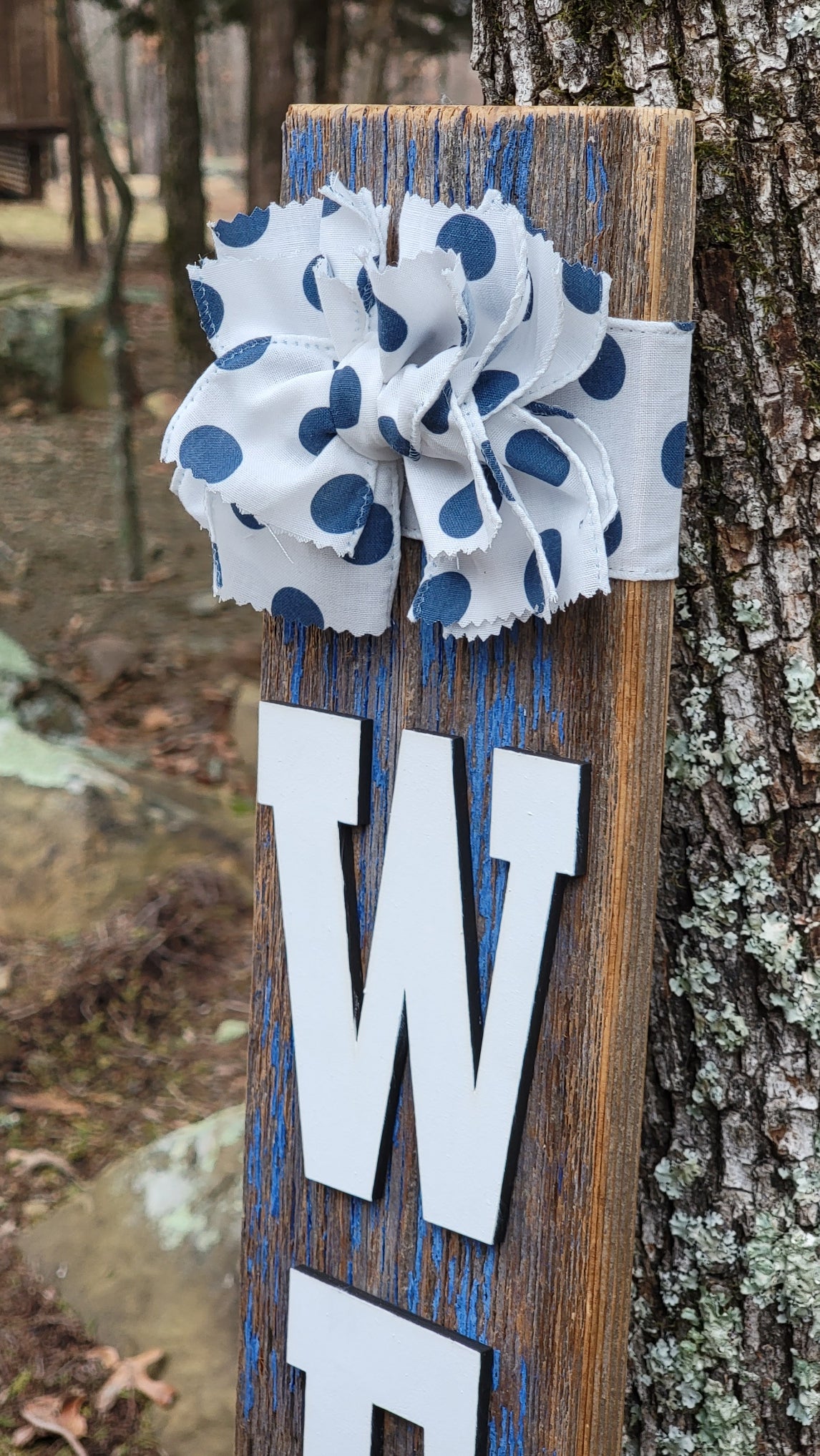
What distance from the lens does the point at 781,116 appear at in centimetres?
116

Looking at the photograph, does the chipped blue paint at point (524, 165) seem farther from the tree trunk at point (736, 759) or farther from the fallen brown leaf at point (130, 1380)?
the fallen brown leaf at point (130, 1380)

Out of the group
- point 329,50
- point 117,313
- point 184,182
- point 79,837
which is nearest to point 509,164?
point 79,837

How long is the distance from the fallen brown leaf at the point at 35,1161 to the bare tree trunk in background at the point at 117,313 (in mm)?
4110

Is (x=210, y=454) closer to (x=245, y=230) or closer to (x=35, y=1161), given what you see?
(x=245, y=230)

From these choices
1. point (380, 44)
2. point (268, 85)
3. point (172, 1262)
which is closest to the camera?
point (172, 1262)

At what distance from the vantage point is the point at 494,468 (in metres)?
1.06

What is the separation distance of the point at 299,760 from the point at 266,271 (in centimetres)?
50

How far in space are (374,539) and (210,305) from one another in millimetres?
276

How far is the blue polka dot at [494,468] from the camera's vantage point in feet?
3.44

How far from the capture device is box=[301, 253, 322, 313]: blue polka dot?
1.16 metres


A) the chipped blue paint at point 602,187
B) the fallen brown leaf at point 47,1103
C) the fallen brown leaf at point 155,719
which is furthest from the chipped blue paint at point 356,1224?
the fallen brown leaf at point 155,719

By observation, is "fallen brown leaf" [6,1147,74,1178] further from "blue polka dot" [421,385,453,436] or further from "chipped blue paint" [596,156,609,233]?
"chipped blue paint" [596,156,609,233]

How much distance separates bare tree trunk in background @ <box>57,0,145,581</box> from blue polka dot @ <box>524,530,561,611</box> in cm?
479

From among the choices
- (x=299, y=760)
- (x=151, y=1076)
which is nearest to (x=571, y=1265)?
(x=299, y=760)
